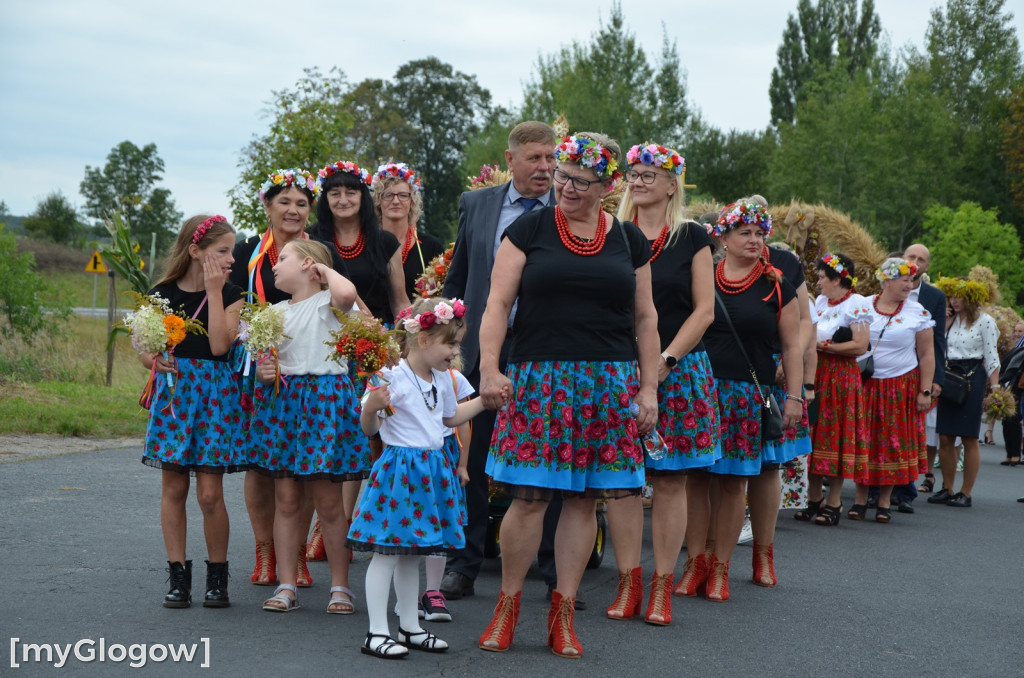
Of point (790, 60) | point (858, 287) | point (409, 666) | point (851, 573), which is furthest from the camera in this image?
point (790, 60)

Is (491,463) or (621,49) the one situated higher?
(621,49)

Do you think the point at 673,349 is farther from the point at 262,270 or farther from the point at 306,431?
the point at 262,270

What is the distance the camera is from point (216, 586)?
548 centimetres

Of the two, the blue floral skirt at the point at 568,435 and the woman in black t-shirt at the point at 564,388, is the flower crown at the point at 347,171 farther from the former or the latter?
the blue floral skirt at the point at 568,435

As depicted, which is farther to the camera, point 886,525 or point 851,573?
point 886,525

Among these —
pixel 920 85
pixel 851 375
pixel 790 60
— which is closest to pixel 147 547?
pixel 851 375

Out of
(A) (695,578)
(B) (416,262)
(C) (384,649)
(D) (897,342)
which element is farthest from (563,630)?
(D) (897,342)

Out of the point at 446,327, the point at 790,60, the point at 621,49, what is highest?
the point at 790,60

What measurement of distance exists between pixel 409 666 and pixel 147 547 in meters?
2.87

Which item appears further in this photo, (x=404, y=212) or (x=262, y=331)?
(x=404, y=212)

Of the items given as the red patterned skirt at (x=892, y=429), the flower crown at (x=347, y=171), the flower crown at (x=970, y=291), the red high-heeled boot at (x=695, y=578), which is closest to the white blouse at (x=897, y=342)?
the red patterned skirt at (x=892, y=429)

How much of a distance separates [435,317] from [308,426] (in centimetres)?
99

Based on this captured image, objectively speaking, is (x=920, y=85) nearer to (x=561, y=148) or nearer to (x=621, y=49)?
(x=621, y=49)

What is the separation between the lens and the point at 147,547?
6836 mm
